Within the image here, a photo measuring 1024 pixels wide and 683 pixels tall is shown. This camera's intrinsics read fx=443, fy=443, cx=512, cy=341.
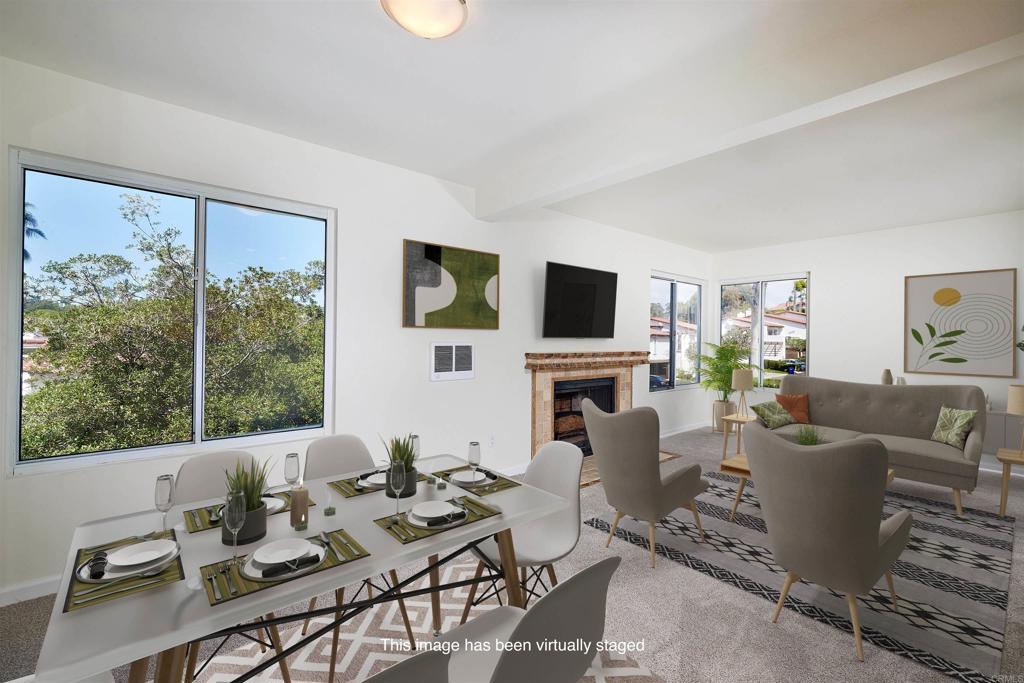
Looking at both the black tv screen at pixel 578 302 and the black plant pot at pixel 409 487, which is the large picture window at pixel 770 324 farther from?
the black plant pot at pixel 409 487

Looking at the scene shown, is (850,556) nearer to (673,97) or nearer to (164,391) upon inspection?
(673,97)

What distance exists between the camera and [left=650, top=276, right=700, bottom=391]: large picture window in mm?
6328

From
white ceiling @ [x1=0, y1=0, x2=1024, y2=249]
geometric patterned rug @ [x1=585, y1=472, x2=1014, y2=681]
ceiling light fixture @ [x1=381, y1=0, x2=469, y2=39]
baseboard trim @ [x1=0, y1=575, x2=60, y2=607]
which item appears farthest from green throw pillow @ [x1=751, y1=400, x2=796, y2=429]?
baseboard trim @ [x1=0, y1=575, x2=60, y2=607]

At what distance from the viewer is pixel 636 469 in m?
2.76

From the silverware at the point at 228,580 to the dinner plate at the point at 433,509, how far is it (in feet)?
1.87

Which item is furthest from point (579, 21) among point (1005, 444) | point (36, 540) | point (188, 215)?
point (1005, 444)

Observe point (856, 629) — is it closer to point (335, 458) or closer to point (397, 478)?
point (397, 478)

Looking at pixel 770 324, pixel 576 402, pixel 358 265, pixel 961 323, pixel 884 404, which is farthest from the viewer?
pixel 770 324

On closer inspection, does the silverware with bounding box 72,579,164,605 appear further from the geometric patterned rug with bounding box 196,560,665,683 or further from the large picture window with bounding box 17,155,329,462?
the large picture window with bounding box 17,155,329,462

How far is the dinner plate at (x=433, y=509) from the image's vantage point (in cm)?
158

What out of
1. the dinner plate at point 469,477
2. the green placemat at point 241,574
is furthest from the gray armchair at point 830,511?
the green placemat at point 241,574

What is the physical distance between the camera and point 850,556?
1.92m

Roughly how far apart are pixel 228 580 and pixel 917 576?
11.7 feet

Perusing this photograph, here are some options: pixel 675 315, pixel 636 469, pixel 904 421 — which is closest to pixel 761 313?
pixel 675 315
